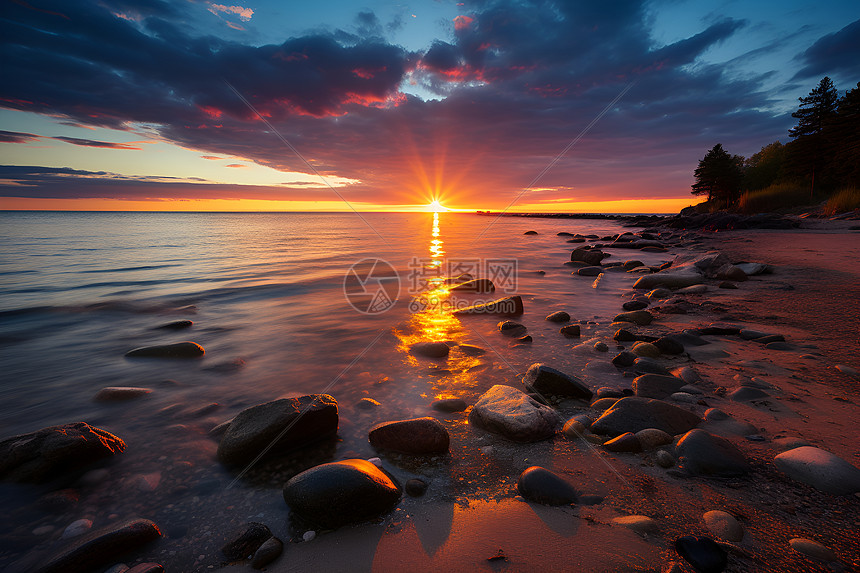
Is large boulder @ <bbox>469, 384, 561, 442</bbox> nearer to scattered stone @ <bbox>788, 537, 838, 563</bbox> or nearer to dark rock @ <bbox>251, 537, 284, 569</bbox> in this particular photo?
scattered stone @ <bbox>788, 537, 838, 563</bbox>

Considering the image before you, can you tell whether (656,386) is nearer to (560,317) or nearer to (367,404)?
(560,317)

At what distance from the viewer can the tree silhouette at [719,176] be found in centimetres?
5084

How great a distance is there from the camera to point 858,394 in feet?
10.2

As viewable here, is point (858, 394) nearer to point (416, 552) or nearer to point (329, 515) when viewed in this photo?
point (416, 552)

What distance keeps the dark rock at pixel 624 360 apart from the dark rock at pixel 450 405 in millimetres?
2167

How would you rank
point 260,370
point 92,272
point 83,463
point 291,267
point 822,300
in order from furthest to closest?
point 291,267
point 92,272
point 822,300
point 260,370
point 83,463

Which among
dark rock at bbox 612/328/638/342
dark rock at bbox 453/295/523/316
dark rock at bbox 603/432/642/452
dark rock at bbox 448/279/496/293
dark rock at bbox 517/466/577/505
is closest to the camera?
dark rock at bbox 517/466/577/505

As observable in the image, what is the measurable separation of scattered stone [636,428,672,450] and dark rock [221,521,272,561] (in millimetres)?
2816

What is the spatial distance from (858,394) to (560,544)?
3.56 m

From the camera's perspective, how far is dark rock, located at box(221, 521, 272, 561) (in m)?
1.97

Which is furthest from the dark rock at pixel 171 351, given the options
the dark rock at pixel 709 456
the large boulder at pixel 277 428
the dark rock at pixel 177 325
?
the dark rock at pixel 709 456

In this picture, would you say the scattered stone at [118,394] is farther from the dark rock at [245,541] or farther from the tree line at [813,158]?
the tree line at [813,158]

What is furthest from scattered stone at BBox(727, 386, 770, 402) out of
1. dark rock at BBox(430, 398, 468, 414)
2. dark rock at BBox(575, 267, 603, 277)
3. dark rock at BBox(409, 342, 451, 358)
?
dark rock at BBox(575, 267, 603, 277)

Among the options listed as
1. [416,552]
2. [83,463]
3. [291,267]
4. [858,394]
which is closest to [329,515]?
[416,552]
